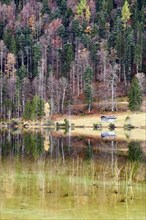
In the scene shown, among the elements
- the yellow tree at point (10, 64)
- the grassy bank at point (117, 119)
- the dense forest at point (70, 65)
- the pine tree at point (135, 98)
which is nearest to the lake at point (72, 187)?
the grassy bank at point (117, 119)

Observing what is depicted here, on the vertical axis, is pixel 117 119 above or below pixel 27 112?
below

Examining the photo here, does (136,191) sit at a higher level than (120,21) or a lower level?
lower

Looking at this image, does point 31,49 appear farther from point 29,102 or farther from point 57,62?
point 29,102

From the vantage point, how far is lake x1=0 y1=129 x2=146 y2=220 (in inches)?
1211

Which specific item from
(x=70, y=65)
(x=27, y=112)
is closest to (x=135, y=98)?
(x=27, y=112)

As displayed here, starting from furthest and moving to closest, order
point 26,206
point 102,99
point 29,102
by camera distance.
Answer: point 102,99, point 29,102, point 26,206

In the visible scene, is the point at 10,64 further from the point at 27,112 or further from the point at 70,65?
the point at 27,112

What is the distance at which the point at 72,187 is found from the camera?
3872 cm

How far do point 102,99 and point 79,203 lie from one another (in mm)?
126171

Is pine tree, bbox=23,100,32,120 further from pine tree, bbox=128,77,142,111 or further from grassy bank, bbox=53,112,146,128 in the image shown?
pine tree, bbox=128,77,142,111

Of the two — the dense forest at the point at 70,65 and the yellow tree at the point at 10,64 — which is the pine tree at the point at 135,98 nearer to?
the dense forest at the point at 70,65

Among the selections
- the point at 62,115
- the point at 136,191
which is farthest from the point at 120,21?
the point at 136,191

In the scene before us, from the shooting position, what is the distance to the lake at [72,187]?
3077cm

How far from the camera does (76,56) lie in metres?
181
